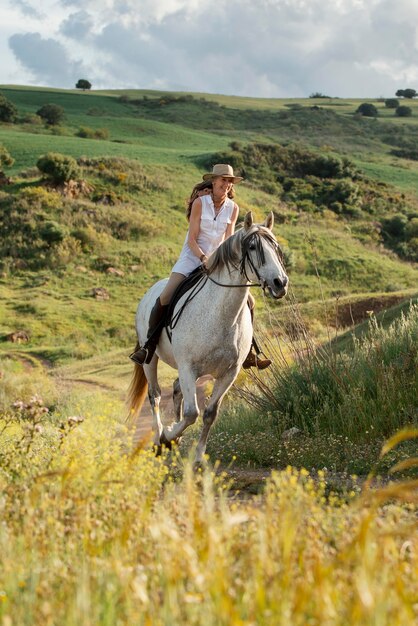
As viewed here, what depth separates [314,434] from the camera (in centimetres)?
970

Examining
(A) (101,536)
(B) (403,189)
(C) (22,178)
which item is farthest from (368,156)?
(A) (101,536)

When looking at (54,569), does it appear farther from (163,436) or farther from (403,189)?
(403,189)

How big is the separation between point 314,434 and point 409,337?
201 cm

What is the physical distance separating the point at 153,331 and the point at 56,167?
3967 cm

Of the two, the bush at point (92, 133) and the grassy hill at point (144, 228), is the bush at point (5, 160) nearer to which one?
the grassy hill at point (144, 228)

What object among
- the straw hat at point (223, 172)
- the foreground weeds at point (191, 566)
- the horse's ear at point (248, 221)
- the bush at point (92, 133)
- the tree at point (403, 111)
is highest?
the tree at point (403, 111)

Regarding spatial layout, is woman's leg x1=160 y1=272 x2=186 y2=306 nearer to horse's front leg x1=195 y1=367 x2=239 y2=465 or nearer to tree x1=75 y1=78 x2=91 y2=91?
horse's front leg x1=195 y1=367 x2=239 y2=465

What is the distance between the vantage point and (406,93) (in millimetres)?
147875

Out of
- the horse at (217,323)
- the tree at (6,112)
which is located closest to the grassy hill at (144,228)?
the tree at (6,112)

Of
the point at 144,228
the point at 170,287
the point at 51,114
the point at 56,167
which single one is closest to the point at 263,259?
the point at 170,287

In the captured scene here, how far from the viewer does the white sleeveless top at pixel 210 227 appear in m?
9.16

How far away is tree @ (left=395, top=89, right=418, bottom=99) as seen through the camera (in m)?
147

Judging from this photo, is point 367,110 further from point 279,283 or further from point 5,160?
point 279,283

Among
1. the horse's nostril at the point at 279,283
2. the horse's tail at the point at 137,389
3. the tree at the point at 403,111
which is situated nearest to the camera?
the horse's nostril at the point at 279,283
